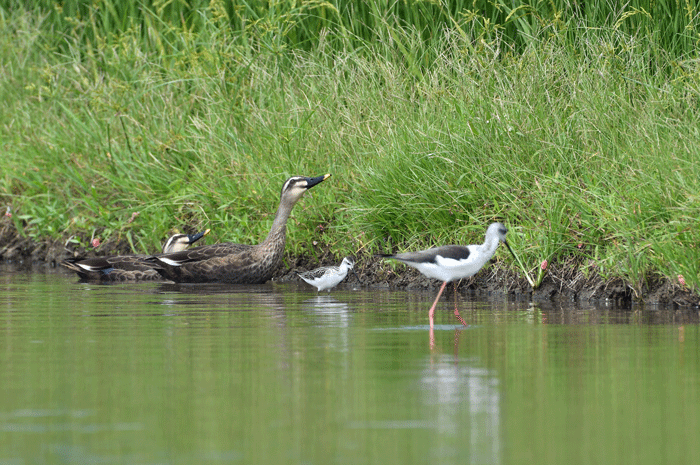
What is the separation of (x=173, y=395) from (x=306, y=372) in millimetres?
943

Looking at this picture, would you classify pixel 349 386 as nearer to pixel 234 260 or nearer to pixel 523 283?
pixel 523 283

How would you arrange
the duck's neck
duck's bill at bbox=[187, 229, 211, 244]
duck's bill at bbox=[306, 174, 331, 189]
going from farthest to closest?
duck's bill at bbox=[187, 229, 211, 244], the duck's neck, duck's bill at bbox=[306, 174, 331, 189]

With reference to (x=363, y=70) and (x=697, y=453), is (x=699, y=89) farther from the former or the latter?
(x=697, y=453)

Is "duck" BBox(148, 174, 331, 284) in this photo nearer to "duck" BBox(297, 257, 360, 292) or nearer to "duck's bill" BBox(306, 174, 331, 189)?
"duck's bill" BBox(306, 174, 331, 189)

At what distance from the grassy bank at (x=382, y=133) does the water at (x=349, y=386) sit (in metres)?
1.19

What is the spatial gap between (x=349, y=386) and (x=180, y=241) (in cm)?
808

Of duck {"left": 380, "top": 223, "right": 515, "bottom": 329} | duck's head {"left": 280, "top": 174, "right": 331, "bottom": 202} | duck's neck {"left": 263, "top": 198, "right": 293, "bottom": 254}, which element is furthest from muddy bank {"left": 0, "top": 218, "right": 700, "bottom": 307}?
duck {"left": 380, "top": 223, "right": 515, "bottom": 329}

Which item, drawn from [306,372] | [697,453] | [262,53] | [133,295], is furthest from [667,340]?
[262,53]

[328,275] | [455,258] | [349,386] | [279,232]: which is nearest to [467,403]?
[349,386]

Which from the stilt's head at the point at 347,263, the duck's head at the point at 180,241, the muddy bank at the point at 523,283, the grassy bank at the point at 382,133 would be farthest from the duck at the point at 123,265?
the stilt's head at the point at 347,263

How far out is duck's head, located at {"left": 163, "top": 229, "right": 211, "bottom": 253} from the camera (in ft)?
45.7

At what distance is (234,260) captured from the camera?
1341 centimetres

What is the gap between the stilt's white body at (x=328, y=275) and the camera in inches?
473

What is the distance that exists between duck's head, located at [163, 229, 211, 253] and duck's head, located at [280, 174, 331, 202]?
4.70 ft
